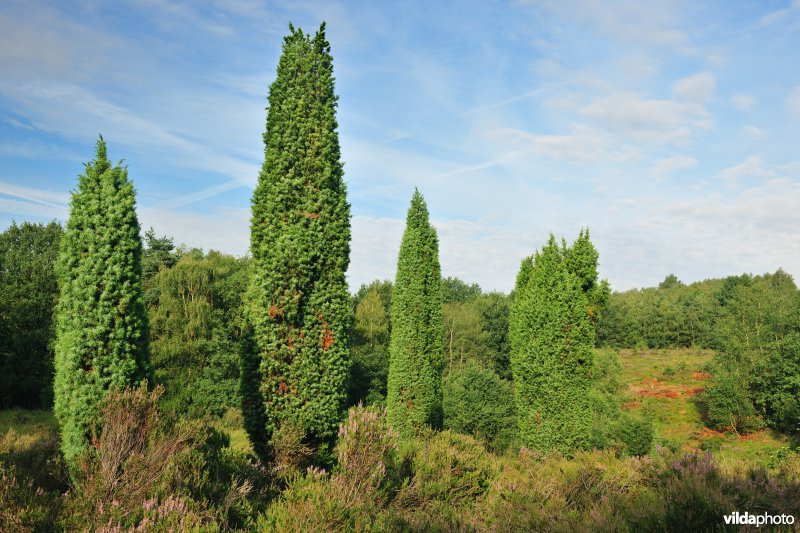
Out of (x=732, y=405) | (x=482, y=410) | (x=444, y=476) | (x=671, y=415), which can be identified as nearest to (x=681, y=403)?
(x=671, y=415)

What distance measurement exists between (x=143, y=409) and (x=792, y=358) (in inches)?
1485

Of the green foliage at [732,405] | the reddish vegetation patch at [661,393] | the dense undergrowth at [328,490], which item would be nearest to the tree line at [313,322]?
the green foliage at [732,405]

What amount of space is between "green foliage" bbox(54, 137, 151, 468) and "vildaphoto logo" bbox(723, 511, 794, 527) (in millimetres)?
8506

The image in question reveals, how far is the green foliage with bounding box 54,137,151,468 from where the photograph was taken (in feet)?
24.6

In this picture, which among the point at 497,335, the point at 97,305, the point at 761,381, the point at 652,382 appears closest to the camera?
the point at 97,305

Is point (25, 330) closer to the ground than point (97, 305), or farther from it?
closer to the ground

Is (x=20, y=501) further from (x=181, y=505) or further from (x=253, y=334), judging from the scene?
(x=253, y=334)

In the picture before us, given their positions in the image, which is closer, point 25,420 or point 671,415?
point 25,420

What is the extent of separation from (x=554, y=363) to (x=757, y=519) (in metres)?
8.73

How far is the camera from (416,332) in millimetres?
16047

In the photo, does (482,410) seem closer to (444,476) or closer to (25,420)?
(444,476)

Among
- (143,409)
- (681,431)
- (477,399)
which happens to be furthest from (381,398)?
(143,409)

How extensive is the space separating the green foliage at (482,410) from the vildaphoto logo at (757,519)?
1810cm

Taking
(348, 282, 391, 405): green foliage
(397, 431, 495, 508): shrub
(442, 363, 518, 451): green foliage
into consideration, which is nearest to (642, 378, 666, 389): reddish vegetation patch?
(348, 282, 391, 405): green foliage
